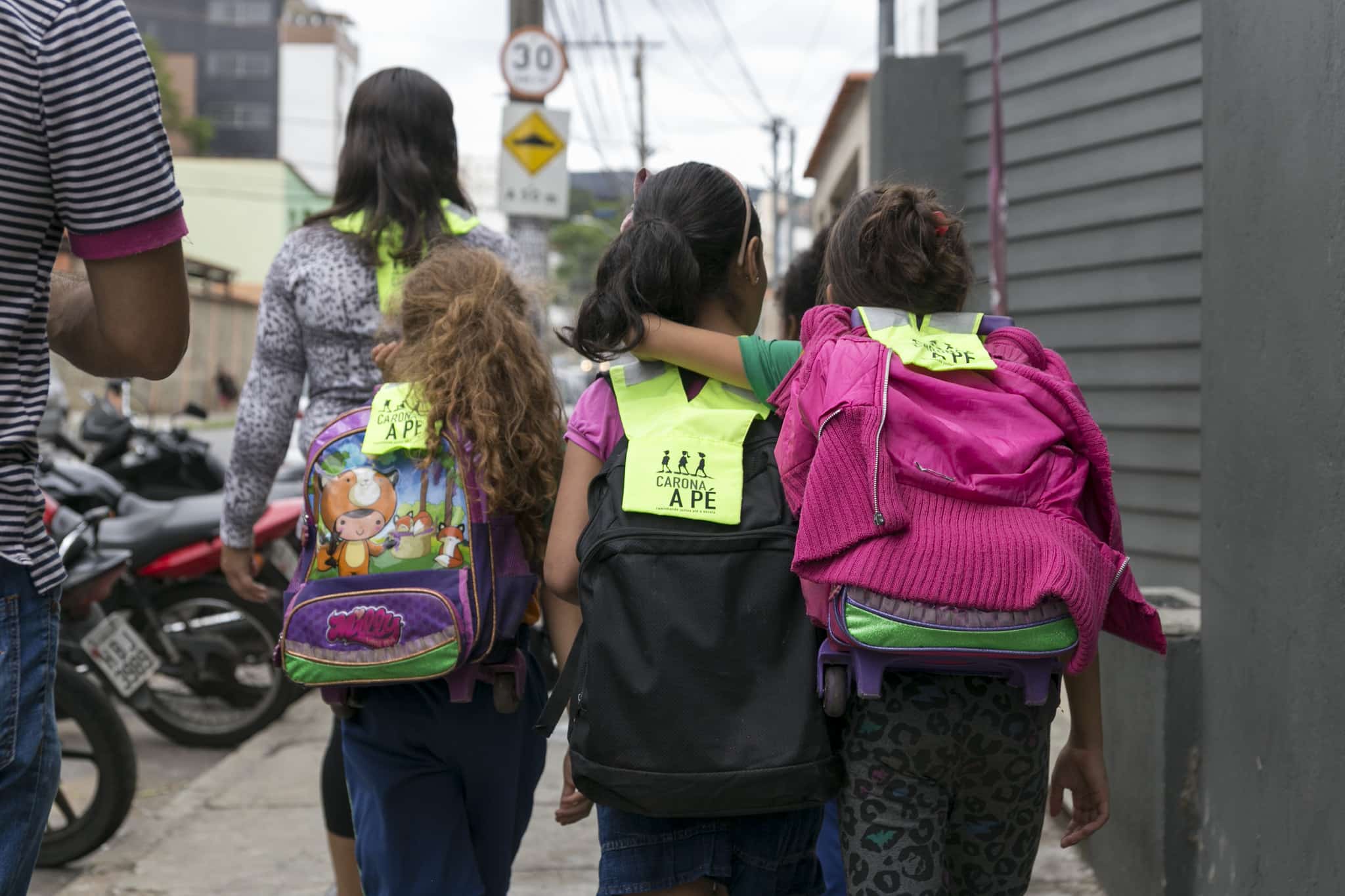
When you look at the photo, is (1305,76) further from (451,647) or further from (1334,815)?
(451,647)

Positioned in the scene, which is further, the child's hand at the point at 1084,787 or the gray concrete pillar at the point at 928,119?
the gray concrete pillar at the point at 928,119

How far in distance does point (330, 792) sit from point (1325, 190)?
2.37 meters

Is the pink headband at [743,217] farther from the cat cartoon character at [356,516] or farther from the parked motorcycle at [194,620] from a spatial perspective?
the parked motorcycle at [194,620]

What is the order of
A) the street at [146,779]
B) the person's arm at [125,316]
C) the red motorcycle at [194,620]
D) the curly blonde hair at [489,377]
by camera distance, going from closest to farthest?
the person's arm at [125,316] → the curly blonde hair at [489,377] → the street at [146,779] → the red motorcycle at [194,620]

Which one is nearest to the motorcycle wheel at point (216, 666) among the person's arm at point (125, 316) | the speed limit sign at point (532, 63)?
the speed limit sign at point (532, 63)

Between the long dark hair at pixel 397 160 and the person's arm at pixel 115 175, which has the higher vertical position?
the long dark hair at pixel 397 160

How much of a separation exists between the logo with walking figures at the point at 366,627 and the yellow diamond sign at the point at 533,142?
5900 millimetres

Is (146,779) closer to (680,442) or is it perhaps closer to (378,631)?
(378,631)

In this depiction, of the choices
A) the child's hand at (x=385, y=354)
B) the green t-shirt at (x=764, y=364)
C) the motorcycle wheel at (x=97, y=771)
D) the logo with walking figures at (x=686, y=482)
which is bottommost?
the motorcycle wheel at (x=97, y=771)

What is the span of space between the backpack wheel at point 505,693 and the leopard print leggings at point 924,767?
72 cm

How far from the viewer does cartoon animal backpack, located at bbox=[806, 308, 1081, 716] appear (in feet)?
6.26

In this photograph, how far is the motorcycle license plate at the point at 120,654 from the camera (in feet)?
16.2

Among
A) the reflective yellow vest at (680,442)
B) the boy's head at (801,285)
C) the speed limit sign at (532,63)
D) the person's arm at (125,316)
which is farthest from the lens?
the speed limit sign at (532,63)

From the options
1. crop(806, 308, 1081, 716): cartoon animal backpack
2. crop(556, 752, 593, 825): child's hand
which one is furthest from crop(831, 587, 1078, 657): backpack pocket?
crop(556, 752, 593, 825): child's hand
